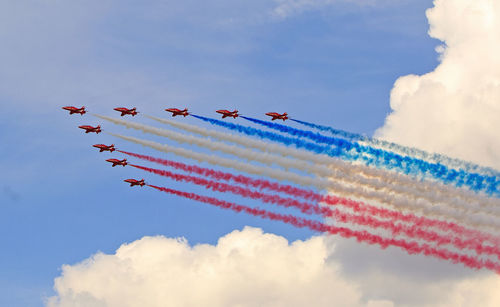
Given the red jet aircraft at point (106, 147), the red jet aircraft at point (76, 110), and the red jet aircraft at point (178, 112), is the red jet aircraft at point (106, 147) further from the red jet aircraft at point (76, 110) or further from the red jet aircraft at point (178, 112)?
the red jet aircraft at point (178, 112)

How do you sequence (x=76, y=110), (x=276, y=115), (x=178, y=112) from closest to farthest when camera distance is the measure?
(x=276, y=115), (x=178, y=112), (x=76, y=110)

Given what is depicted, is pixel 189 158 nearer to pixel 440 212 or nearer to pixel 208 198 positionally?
pixel 208 198

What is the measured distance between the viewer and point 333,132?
131 m

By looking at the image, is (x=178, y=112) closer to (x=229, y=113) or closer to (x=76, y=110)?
(x=229, y=113)

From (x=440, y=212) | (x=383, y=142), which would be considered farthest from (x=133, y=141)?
(x=440, y=212)

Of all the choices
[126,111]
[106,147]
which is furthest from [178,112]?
[106,147]

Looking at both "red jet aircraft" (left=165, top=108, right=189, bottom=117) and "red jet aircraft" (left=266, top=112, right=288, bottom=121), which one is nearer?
"red jet aircraft" (left=266, top=112, right=288, bottom=121)

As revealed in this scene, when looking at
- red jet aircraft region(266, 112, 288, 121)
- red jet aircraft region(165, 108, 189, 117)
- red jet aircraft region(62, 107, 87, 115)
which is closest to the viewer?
red jet aircraft region(266, 112, 288, 121)

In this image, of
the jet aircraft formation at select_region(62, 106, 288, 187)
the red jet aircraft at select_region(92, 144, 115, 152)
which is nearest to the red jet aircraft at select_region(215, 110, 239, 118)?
the jet aircraft formation at select_region(62, 106, 288, 187)

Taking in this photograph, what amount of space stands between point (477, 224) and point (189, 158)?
42826 mm

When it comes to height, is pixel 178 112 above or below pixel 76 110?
below

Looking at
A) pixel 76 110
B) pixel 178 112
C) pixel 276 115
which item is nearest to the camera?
pixel 276 115

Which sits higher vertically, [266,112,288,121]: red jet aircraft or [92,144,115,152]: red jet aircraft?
[266,112,288,121]: red jet aircraft

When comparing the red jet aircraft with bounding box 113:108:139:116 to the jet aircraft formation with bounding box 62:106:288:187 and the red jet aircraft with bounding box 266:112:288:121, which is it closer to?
the jet aircraft formation with bounding box 62:106:288:187
